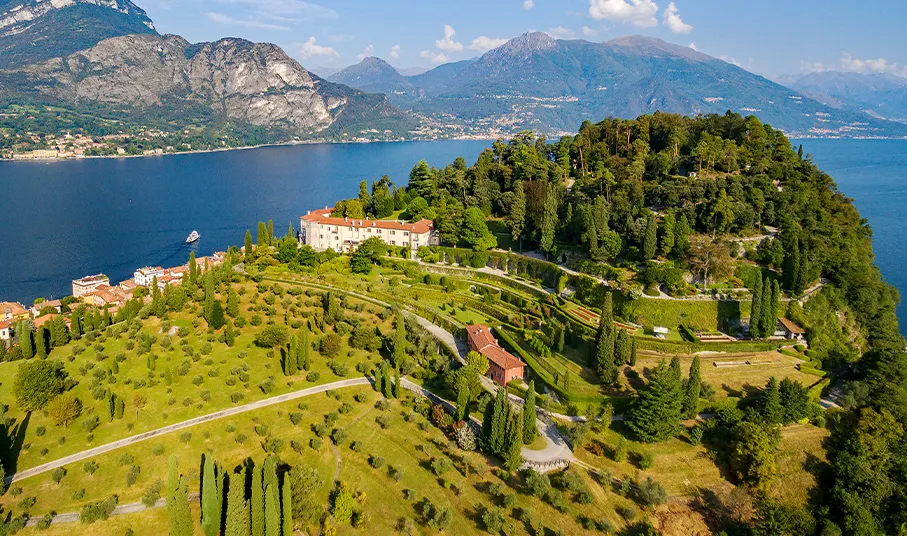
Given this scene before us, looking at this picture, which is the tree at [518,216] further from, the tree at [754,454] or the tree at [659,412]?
the tree at [754,454]

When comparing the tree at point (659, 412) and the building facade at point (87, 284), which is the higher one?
the tree at point (659, 412)

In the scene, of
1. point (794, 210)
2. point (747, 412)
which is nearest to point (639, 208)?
point (794, 210)

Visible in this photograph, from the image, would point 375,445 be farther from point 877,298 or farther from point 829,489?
point 877,298

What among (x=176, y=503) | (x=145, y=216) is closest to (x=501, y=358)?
(x=176, y=503)

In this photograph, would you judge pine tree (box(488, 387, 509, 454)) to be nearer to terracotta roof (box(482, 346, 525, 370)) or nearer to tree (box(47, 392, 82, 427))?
terracotta roof (box(482, 346, 525, 370))

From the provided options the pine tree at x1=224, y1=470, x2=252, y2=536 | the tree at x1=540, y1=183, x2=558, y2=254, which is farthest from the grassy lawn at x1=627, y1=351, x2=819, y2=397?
the pine tree at x1=224, y1=470, x2=252, y2=536

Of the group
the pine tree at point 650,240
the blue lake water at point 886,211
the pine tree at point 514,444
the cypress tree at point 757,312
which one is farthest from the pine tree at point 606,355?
the blue lake water at point 886,211
